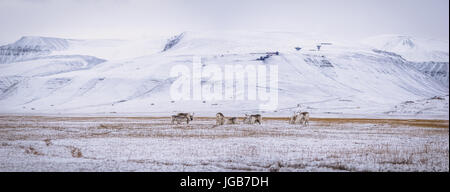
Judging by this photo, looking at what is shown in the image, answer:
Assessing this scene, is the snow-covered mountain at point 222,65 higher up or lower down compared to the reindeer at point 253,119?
higher up

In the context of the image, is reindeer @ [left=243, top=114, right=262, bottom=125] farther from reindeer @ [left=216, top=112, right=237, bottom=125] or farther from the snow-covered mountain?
the snow-covered mountain

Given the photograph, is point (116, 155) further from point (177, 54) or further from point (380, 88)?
point (177, 54)

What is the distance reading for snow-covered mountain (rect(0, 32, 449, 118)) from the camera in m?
97.4

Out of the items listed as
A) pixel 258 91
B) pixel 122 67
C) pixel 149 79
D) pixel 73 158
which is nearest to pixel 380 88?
pixel 258 91

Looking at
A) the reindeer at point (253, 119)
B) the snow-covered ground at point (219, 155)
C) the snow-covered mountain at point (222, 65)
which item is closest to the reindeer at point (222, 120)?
the reindeer at point (253, 119)

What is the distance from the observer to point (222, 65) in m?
142

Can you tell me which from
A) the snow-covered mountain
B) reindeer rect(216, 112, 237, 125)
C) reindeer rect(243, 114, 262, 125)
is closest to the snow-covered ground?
reindeer rect(216, 112, 237, 125)

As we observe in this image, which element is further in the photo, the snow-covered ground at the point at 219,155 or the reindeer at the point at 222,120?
the reindeer at the point at 222,120

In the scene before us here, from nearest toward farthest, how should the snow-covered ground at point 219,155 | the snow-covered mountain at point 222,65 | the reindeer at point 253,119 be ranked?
the snow-covered ground at point 219,155
the reindeer at point 253,119
the snow-covered mountain at point 222,65

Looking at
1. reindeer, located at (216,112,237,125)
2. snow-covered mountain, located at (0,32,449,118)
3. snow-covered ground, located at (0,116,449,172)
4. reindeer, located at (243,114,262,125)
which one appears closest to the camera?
snow-covered ground, located at (0,116,449,172)

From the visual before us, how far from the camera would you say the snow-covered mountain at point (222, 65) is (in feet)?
319

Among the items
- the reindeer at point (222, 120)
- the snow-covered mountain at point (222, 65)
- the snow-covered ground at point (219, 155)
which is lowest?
the snow-covered ground at point (219, 155)

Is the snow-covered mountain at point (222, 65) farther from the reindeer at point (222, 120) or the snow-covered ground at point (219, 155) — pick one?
the snow-covered ground at point (219, 155)

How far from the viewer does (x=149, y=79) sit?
130125 mm
